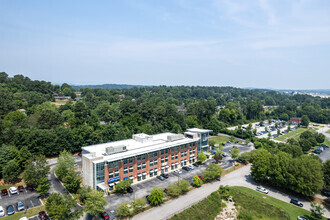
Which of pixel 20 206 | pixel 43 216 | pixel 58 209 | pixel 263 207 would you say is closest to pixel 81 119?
pixel 20 206

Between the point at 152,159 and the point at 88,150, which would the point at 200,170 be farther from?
the point at 88,150

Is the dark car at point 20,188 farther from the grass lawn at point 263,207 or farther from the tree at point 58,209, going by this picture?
the grass lawn at point 263,207

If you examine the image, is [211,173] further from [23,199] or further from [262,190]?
[23,199]

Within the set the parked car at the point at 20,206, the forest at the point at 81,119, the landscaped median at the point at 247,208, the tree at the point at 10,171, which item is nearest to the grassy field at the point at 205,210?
the landscaped median at the point at 247,208

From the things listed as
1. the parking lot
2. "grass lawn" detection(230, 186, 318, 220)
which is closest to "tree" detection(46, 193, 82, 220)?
the parking lot

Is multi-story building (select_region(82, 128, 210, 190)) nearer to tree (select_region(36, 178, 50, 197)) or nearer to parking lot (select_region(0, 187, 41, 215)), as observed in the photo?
tree (select_region(36, 178, 50, 197))

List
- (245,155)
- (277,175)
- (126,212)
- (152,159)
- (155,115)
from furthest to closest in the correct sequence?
1. (155,115)
2. (245,155)
3. (152,159)
4. (277,175)
5. (126,212)

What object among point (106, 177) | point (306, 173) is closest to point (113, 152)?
point (106, 177)
